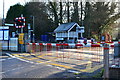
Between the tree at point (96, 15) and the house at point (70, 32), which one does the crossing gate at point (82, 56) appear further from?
the tree at point (96, 15)

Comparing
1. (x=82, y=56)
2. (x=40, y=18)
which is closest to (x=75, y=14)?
(x=40, y=18)

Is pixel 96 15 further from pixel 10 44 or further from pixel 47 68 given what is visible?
pixel 47 68

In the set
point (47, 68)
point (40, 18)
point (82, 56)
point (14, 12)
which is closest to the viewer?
point (47, 68)

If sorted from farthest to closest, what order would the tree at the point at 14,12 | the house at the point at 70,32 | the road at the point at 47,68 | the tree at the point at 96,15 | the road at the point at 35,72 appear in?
1. the tree at the point at 14,12
2. the tree at the point at 96,15
3. the house at the point at 70,32
4. the road at the point at 47,68
5. the road at the point at 35,72

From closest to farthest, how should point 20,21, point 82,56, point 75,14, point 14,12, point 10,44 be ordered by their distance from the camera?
1. point 82,56
2. point 20,21
3. point 10,44
4. point 75,14
5. point 14,12

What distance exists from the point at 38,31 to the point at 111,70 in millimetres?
36051

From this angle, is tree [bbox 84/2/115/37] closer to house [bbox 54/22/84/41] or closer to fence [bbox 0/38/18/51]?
house [bbox 54/22/84/41]

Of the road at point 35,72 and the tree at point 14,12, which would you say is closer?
the road at point 35,72

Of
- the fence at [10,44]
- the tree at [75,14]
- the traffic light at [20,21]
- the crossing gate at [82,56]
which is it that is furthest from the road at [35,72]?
A: the tree at [75,14]

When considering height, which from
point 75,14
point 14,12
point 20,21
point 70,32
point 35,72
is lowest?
point 35,72

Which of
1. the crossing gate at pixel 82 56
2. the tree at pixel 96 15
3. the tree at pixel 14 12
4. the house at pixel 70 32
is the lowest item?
the crossing gate at pixel 82 56

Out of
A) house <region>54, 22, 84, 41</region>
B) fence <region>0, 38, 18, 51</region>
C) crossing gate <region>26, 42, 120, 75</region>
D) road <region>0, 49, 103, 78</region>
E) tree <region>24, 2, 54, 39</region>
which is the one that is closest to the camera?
road <region>0, 49, 103, 78</region>

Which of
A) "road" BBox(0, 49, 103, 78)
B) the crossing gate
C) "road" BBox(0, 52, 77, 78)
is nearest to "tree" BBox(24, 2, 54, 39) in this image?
the crossing gate

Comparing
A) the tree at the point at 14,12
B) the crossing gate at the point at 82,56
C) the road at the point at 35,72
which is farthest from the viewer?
the tree at the point at 14,12
